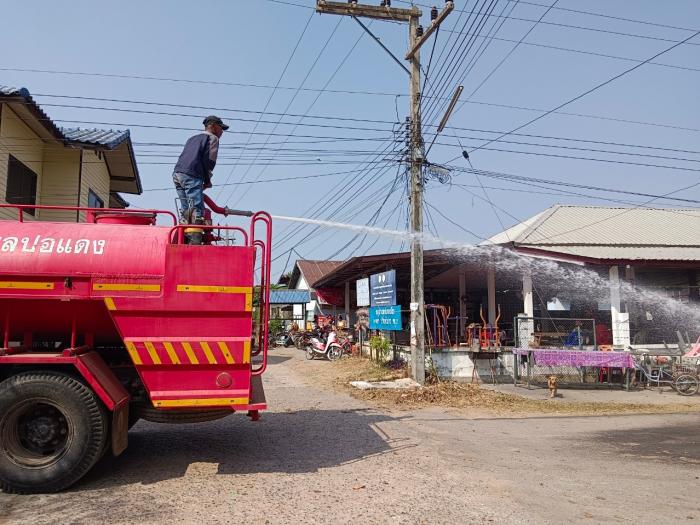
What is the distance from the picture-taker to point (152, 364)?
5676 mm

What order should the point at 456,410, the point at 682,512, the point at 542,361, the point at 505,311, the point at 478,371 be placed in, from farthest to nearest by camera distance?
1. the point at 505,311
2. the point at 478,371
3. the point at 542,361
4. the point at 456,410
5. the point at 682,512

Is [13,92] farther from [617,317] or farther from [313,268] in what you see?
[313,268]

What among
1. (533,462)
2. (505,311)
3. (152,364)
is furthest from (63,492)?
(505,311)

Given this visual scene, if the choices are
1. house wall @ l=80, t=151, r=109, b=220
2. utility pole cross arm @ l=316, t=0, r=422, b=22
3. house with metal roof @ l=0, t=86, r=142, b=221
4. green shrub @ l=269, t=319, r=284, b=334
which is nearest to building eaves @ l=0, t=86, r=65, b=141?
house with metal roof @ l=0, t=86, r=142, b=221

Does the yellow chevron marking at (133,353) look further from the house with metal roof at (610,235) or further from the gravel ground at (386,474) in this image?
the house with metal roof at (610,235)

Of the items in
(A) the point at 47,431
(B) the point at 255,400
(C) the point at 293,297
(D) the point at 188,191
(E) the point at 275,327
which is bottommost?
(A) the point at 47,431

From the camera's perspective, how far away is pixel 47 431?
554 cm

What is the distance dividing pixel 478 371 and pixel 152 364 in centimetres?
1107

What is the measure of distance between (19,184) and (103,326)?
Result: 32.1 feet

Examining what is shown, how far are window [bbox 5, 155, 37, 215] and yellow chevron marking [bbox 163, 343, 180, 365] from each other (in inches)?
379

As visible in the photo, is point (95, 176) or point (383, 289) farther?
point (383, 289)

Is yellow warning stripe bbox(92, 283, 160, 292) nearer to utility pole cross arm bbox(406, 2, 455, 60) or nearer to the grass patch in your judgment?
the grass patch

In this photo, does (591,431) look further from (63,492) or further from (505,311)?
(505,311)

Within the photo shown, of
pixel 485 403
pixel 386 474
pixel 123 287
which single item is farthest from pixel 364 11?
pixel 386 474
